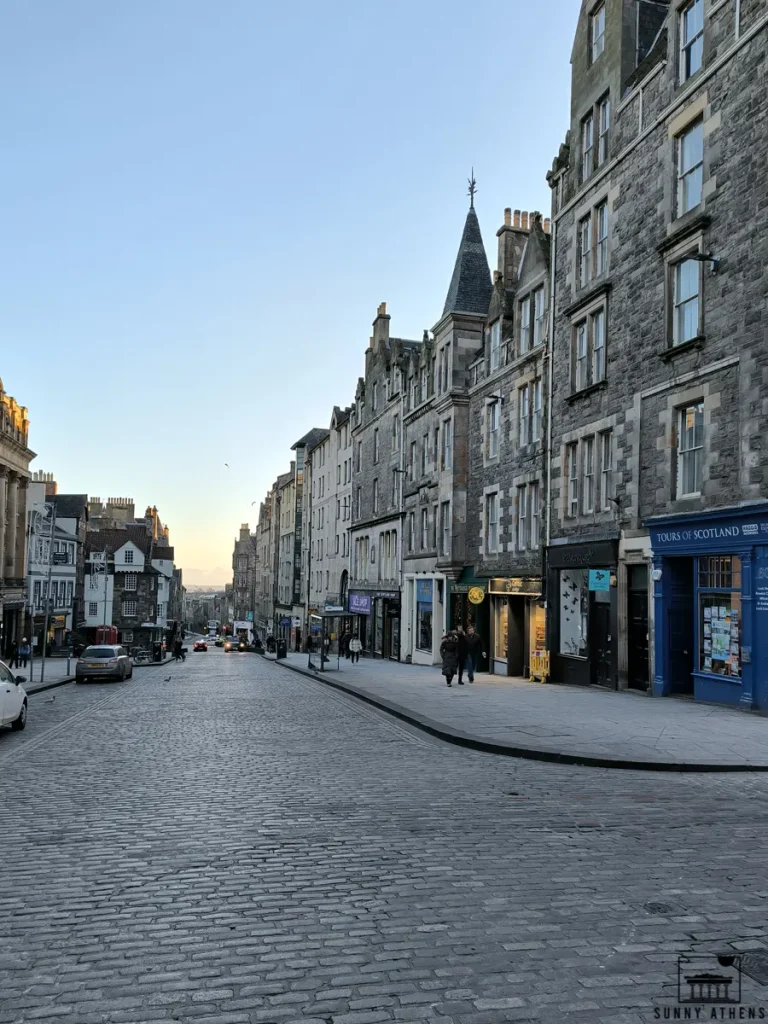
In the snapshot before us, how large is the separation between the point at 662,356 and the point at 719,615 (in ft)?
20.3

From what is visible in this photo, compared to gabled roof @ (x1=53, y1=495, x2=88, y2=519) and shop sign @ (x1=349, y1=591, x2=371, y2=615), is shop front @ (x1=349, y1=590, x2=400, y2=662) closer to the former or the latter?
shop sign @ (x1=349, y1=591, x2=371, y2=615)

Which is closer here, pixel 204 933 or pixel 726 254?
pixel 204 933

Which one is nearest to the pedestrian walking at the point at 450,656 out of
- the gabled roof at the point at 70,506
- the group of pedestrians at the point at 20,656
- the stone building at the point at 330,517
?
the group of pedestrians at the point at 20,656

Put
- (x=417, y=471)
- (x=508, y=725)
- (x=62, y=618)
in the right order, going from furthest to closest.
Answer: (x=62, y=618)
(x=417, y=471)
(x=508, y=725)

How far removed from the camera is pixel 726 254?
60.5 feet

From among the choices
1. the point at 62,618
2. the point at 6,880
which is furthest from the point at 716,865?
the point at 62,618

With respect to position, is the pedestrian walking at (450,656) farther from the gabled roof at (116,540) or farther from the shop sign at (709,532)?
the gabled roof at (116,540)

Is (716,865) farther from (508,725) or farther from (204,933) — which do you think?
(508,725)

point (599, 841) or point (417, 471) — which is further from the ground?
point (417, 471)

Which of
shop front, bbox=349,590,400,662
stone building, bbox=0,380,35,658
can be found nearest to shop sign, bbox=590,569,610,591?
shop front, bbox=349,590,400,662

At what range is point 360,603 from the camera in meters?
51.5

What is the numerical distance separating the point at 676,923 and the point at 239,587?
170 m

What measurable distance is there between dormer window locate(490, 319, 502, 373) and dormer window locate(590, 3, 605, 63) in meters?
9.38

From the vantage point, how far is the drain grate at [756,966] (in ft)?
16.0
